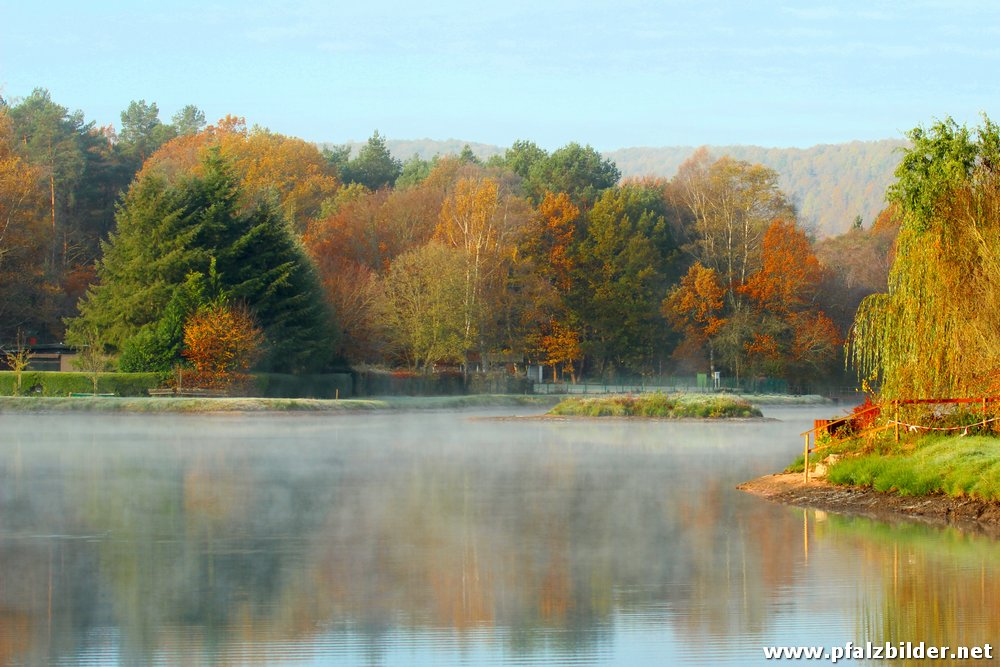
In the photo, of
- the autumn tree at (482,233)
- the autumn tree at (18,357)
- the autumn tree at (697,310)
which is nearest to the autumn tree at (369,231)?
the autumn tree at (482,233)

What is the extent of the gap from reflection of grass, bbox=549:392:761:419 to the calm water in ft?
87.7

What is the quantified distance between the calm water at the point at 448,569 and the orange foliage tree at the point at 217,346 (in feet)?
103

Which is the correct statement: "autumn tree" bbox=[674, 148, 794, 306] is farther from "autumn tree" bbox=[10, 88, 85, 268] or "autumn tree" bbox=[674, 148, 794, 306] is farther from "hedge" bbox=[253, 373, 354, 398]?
"autumn tree" bbox=[10, 88, 85, 268]

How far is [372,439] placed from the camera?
131ft

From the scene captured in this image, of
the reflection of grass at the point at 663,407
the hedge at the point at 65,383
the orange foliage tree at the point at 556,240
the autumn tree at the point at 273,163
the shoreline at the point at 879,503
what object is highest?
the autumn tree at the point at 273,163

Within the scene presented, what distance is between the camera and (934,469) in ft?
66.4

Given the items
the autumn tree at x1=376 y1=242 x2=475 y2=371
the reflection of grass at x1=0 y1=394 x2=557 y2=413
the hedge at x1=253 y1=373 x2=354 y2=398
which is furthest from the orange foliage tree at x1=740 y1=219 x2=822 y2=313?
the reflection of grass at x1=0 y1=394 x2=557 y2=413

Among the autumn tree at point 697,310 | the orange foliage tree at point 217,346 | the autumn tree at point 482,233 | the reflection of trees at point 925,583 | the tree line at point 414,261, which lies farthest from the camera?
the autumn tree at point 697,310

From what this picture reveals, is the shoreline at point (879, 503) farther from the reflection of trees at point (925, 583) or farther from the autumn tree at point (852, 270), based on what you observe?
the autumn tree at point (852, 270)

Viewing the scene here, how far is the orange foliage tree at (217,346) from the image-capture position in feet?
194

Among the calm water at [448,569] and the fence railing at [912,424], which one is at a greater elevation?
the fence railing at [912,424]

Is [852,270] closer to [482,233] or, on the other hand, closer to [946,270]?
[482,233]

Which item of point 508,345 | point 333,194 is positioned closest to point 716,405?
point 508,345

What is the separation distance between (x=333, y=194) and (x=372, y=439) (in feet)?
212
